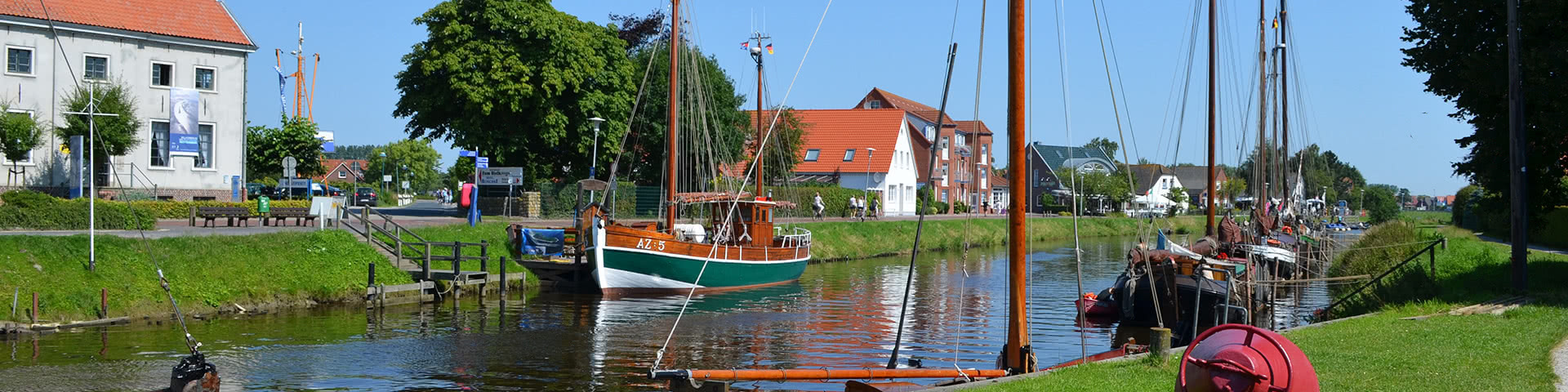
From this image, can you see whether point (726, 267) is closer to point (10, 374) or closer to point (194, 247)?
point (194, 247)

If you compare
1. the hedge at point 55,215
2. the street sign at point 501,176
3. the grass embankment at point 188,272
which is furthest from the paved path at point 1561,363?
the street sign at point 501,176

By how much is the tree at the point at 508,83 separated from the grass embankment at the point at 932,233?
10273mm

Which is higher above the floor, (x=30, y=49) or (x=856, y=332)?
(x=30, y=49)

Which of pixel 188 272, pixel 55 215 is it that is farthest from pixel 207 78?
pixel 188 272

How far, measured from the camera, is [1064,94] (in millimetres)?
15766

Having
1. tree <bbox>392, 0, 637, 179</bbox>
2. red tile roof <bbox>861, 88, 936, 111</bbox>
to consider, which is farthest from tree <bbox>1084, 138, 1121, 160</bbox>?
tree <bbox>392, 0, 637, 179</bbox>

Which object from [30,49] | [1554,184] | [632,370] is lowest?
[632,370]

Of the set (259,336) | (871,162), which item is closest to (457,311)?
(259,336)

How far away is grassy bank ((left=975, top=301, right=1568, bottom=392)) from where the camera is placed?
11734mm

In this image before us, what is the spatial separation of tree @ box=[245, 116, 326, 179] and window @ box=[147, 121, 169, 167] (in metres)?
11.4

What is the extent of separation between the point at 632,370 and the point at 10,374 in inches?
338

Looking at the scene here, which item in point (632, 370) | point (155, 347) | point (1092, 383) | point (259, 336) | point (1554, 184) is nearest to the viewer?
point (1092, 383)

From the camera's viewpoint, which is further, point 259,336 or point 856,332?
point 856,332

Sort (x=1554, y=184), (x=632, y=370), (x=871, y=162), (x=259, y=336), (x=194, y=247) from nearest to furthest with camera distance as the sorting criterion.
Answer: (x=632, y=370) → (x=259, y=336) → (x=1554, y=184) → (x=194, y=247) → (x=871, y=162)
